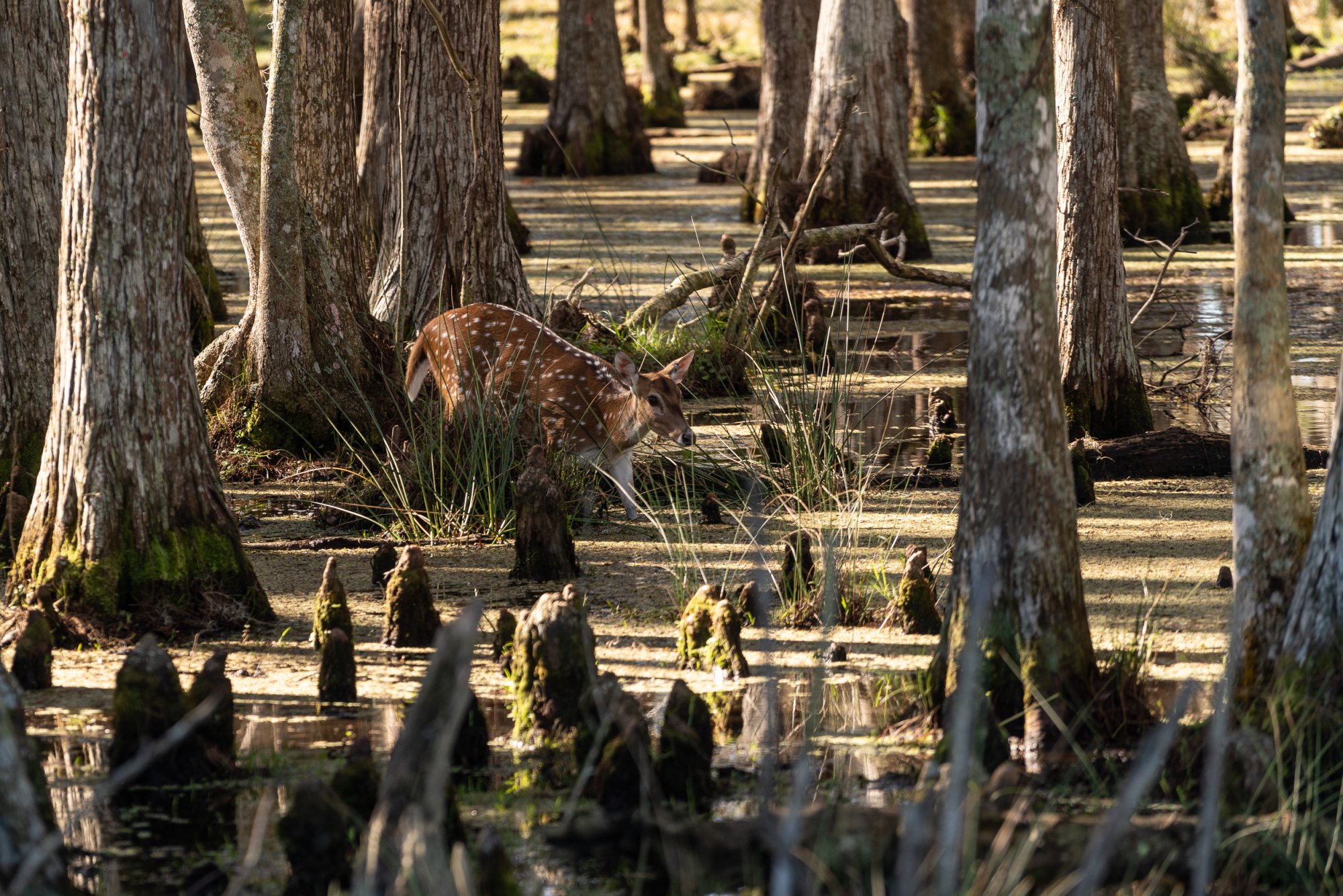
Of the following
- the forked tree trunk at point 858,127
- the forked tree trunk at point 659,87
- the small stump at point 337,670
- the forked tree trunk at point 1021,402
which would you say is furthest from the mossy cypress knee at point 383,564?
the forked tree trunk at point 659,87

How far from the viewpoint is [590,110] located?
875 inches

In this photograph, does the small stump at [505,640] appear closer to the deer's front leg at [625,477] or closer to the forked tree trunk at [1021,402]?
the forked tree trunk at [1021,402]

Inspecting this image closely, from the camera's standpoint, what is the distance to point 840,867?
3.63 meters

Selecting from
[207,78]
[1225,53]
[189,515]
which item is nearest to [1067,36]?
[207,78]

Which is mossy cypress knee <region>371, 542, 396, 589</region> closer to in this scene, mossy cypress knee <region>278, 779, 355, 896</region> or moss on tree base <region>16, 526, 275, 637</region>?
moss on tree base <region>16, 526, 275, 637</region>

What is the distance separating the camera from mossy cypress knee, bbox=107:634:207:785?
4656 millimetres

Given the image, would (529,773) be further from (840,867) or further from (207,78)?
(207,78)

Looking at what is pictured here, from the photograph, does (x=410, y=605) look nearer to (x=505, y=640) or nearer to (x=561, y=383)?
(x=505, y=640)

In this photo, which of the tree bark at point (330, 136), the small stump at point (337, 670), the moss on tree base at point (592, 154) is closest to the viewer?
the small stump at point (337, 670)

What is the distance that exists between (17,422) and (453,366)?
6.49 feet

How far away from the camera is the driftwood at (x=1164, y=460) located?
8.38 metres

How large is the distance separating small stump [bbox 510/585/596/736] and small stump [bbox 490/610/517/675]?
0.50 m

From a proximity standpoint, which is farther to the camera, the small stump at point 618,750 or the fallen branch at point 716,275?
the fallen branch at point 716,275

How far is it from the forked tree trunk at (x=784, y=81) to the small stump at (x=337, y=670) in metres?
12.4
